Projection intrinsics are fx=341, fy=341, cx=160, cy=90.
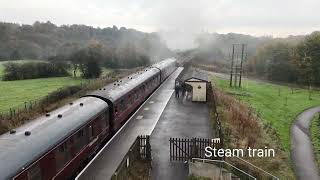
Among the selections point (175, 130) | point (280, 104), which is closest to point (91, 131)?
point (175, 130)

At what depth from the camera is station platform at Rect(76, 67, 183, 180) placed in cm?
1552

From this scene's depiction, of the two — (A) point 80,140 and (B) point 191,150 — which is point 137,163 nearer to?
(B) point 191,150

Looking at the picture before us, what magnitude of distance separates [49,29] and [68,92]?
86188 mm

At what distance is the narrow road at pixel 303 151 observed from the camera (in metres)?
21.1

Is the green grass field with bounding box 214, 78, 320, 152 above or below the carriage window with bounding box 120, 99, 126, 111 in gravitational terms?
below

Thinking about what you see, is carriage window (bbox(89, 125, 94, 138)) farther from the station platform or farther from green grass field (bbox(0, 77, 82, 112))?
green grass field (bbox(0, 77, 82, 112))

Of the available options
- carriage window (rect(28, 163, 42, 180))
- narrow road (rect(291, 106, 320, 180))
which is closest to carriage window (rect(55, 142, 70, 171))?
carriage window (rect(28, 163, 42, 180))

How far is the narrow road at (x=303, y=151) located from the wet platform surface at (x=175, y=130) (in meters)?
6.14

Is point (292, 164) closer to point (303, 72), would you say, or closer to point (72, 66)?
point (303, 72)

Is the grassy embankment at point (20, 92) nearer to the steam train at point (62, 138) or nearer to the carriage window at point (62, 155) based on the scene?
the steam train at point (62, 138)

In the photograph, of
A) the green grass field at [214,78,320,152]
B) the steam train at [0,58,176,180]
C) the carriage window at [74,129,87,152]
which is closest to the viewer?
the steam train at [0,58,176,180]

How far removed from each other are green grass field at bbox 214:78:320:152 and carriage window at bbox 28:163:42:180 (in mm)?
19180

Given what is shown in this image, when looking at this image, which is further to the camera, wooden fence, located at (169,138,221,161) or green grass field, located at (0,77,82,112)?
green grass field, located at (0,77,82,112)

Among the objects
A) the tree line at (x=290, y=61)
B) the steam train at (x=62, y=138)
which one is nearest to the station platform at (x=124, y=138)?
the steam train at (x=62, y=138)
